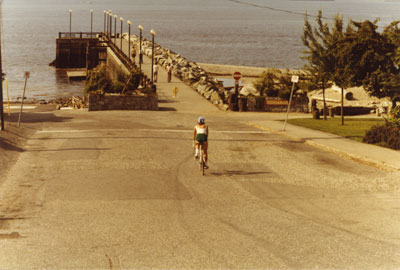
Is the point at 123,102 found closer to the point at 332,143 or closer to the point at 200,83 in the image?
the point at 200,83

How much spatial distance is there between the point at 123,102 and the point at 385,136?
60.5 ft

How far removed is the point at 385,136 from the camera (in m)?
23.6

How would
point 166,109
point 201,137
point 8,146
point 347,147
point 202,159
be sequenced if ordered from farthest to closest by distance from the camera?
1. point 166,109
2. point 347,147
3. point 8,146
4. point 202,159
5. point 201,137

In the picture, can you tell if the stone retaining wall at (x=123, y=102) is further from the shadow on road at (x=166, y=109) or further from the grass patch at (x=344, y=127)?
the grass patch at (x=344, y=127)

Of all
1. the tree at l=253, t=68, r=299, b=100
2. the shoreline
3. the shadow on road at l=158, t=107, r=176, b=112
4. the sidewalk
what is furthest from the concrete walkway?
the shoreline

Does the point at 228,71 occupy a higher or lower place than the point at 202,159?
higher

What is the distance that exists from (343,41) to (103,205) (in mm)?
20775

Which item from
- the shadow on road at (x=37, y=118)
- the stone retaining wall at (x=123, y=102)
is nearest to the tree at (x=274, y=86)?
the stone retaining wall at (x=123, y=102)

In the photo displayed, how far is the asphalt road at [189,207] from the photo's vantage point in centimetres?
1120

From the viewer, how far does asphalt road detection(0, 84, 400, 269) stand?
11195 millimetres

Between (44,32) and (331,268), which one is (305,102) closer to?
(331,268)

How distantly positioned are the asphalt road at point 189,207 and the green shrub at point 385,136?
106 inches

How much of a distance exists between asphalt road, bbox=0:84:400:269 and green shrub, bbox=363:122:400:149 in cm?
270

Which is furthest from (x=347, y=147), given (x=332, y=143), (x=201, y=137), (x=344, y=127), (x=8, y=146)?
(x=8, y=146)
